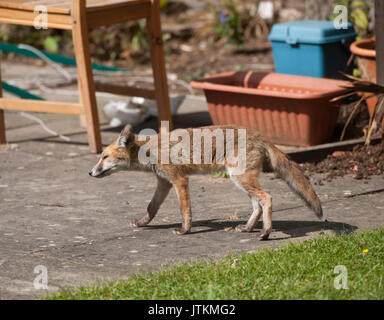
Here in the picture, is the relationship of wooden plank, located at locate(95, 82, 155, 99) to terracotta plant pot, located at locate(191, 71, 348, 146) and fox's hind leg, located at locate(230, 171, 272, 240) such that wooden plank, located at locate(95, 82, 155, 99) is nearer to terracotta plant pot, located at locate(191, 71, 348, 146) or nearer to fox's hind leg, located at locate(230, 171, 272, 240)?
terracotta plant pot, located at locate(191, 71, 348, 146)

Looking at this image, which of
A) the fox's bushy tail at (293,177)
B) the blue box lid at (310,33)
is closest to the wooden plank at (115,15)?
the blue box lid at (310,33)

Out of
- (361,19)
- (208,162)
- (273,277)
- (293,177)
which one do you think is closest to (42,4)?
(208,162)

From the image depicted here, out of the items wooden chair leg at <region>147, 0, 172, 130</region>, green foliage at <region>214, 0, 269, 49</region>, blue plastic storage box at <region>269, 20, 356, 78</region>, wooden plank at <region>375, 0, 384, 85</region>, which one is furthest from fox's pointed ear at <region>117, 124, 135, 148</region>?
green foliage at <region>214, 0, 269, 49</region>

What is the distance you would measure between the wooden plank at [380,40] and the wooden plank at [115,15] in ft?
7.25

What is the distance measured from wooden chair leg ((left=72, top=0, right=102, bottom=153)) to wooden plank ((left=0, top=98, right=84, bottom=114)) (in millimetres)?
139

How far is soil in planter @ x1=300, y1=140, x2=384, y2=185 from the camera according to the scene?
21.6 ft

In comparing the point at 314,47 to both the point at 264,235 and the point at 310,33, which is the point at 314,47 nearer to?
the point at 310,33

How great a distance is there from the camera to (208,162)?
529cm

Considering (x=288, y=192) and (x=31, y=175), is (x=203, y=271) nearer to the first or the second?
(x=288, y=192)

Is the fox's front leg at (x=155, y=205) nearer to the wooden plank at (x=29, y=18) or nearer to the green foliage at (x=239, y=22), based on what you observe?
the wooden plank at (x=29, y=18)

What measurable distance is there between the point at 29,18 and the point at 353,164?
3.22 meters

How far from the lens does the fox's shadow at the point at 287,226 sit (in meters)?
5.20
